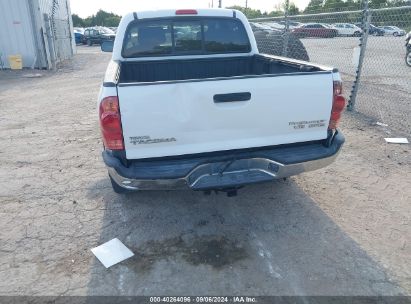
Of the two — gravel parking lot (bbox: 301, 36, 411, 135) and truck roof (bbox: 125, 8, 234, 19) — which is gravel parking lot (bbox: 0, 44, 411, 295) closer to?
gravel parking lot (bbox: 301, 36, 411, 135)

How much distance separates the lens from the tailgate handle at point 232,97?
280 centimetres

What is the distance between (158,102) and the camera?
8.85ft

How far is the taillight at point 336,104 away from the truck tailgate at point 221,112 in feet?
0.22

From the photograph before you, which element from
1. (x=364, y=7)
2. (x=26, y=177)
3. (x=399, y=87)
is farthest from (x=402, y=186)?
(x=399, y=87)

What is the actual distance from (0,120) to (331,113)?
6938 mm

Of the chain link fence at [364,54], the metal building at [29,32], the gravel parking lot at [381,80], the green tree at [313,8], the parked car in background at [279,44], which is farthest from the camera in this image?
the green tree at [313,8]

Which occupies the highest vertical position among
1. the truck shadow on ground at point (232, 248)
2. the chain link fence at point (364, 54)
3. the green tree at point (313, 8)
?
the green tree at point (313, 8)

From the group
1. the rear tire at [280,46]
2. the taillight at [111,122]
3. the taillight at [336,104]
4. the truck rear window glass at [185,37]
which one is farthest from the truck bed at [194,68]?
the rear tire at [280,46]

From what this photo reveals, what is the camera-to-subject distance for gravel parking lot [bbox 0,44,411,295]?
9.00 feet

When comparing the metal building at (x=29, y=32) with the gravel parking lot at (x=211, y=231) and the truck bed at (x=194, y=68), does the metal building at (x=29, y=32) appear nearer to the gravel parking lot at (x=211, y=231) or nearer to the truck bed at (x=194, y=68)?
the gravel parking lot at (x=211, y=231)

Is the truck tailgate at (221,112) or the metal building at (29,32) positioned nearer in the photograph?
the truck tailgate at (221,112)

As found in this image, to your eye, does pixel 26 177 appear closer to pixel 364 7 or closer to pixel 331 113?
pixel 331 113

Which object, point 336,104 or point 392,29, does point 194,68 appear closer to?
point 336,104

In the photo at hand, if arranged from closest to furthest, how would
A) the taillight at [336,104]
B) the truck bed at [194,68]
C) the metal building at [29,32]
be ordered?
the taillight at [336,104] → the truck bed at [194,68] → the metal building at [29,32]
